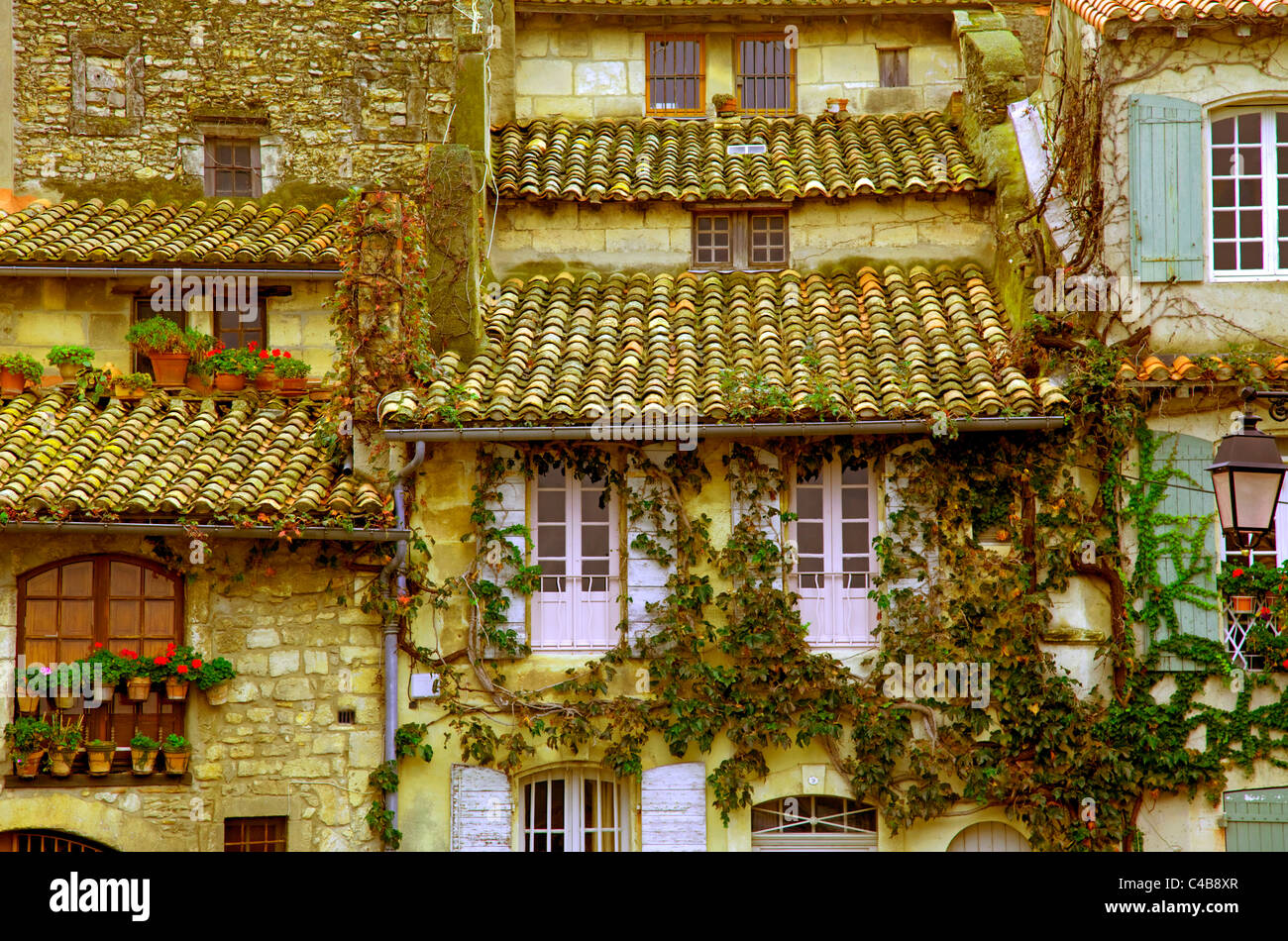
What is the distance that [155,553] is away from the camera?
12180 millimetres

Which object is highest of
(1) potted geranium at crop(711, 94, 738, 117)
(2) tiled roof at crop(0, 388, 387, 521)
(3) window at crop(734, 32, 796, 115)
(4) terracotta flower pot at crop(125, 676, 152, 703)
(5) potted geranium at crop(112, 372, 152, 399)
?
(3) window at crop(734, 32, 796, 115)

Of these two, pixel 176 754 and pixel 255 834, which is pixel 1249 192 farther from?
pixel 176 754

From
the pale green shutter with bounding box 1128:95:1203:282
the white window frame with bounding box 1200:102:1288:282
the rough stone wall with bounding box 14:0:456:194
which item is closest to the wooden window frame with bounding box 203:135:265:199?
the rough stone wall with bounding box 14:0:456:194

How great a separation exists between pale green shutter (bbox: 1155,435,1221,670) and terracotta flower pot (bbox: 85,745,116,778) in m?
8.12

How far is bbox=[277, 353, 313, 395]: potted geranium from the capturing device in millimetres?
13805

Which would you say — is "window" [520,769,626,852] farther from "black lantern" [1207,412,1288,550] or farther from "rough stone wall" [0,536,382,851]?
"black lantern" [1207,412,1288,550]

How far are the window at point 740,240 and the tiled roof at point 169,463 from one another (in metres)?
4.00

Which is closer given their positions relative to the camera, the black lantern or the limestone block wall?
the black lantern

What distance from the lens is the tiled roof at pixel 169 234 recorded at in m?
13.7

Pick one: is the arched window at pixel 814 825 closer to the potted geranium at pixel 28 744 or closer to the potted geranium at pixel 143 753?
the potted geranium at pixel 143 753

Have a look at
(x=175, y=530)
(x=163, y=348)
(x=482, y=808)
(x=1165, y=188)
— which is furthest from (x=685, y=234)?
(x=482, y=808)

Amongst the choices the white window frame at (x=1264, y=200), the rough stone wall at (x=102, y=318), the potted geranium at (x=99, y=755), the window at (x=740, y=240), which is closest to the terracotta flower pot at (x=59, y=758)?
the potted geranium at (x=99, y=755)

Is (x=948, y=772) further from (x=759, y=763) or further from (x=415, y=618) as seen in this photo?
(x=415, y=618)

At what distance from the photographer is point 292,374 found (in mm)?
13844
